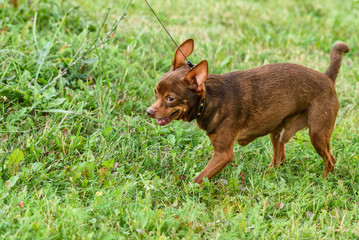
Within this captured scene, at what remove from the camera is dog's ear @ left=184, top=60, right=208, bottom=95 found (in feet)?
11.8

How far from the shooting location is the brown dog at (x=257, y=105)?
158 inches

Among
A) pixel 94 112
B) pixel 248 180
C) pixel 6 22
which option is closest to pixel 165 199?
pixel 248 180

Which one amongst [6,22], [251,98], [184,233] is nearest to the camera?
[184,233]

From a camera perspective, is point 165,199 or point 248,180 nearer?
point 165,199

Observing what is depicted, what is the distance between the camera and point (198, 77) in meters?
3.68

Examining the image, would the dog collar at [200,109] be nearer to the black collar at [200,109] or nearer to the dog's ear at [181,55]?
the black collar at [200,109]

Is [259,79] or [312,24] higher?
[259,79]

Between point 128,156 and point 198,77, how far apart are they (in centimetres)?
120

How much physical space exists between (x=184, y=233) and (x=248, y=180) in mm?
1262

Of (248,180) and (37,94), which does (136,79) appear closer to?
(37,94)

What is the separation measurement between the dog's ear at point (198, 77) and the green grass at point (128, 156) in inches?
33.7

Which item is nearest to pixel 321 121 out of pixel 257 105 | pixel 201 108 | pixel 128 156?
pixel 257 105

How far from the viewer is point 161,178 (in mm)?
4254

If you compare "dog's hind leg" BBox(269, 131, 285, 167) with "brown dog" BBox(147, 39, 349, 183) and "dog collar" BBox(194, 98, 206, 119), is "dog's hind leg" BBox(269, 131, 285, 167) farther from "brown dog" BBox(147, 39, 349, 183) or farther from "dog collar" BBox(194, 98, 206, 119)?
"dog collar" BBox(194, 98, 206, 119)
